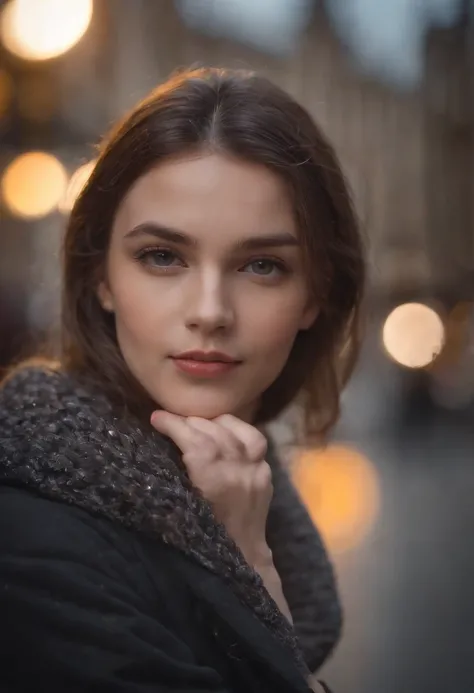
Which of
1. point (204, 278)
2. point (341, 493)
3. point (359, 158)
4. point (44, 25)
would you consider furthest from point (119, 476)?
point (341, 493)

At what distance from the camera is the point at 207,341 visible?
0.68m

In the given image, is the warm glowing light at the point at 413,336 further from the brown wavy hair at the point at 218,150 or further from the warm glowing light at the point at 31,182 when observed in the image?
the warm glowing light at the point at 31,182

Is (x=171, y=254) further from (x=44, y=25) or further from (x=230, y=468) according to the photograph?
(x=44, y=25)

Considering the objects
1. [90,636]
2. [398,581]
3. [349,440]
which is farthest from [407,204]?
[349,440]

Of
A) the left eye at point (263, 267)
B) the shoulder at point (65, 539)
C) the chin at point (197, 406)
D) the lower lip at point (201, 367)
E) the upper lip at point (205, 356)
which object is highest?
the left eye at point (263, 267)

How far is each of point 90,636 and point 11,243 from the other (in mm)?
956

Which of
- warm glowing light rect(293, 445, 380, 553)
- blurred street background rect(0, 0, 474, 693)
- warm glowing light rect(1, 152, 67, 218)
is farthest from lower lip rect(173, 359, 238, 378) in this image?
warm glowing light rect(293, 445, 380, 553)

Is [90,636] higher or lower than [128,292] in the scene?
lower

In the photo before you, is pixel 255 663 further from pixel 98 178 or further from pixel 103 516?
pixel 98 178

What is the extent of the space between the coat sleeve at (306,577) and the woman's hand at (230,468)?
22 cm

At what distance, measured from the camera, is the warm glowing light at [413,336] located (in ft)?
4.24

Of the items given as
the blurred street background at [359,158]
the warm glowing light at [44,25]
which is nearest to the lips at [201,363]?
the blurred street background at [359,158]

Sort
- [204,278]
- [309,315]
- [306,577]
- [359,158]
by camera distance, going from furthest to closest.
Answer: [359,158], [306,577], [309,315], [204,278]

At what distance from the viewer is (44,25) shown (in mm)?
988
